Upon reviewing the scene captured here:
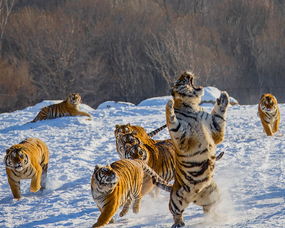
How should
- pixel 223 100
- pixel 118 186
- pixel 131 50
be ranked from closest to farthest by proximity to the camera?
pixel 223 100
pixel 118 186
pixel 131 50

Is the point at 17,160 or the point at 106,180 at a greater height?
the point at 17,160

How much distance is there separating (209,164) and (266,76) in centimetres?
3020

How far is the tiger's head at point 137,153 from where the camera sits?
562 centimetres

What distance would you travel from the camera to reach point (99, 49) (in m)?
35.5

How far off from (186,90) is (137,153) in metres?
1.55

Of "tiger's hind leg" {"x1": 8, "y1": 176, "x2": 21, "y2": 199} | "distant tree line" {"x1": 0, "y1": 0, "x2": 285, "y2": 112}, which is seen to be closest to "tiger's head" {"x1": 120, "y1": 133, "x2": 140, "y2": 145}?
"tiger's hind leg" {"x1": 8, "y1": 176, "x2": 21, "y2": 199}

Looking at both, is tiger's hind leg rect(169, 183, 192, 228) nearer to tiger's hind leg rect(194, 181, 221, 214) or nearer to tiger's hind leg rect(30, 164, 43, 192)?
tiger's hind leg rect(194, 181, 221, 214)

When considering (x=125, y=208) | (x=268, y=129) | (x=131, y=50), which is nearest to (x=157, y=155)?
(x=125, y=208)

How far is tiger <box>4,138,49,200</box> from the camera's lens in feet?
19.8

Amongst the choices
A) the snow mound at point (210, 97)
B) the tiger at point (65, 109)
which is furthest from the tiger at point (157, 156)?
the snow mound at point (210, 97)

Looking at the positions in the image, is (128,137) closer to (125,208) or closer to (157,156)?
(157,156)

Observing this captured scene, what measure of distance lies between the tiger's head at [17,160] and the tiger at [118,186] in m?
1.44

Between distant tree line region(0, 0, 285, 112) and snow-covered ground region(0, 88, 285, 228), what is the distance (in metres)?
20.7

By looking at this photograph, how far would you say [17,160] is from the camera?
602 centimetres
